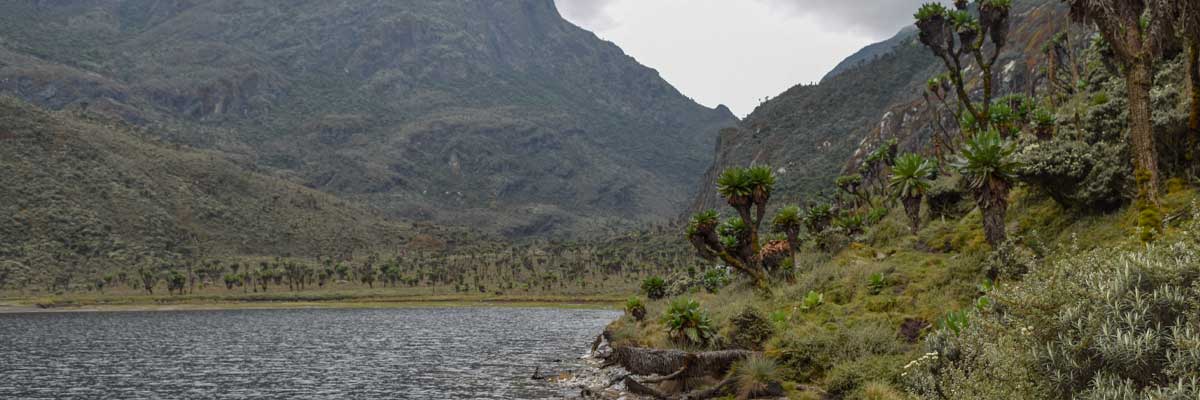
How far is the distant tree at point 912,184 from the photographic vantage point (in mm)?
44000

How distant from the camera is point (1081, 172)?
3061 centimetres

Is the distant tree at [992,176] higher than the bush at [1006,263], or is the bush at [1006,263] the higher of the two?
the distant tree at [992,176]

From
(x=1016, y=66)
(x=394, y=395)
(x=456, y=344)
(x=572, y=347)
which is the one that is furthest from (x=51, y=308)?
(x=1016, y=66)

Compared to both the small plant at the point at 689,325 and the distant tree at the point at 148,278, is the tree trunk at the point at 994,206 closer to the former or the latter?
the small plant at the point at 689,325

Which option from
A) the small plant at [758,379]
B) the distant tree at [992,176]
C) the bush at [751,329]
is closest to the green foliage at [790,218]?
the bush at [751,329]

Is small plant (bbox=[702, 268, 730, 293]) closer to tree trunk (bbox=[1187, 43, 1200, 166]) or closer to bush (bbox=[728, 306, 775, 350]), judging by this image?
bush (bbox=[728, 306, 775, 350])

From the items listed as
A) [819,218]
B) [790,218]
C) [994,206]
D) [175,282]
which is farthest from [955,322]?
[175,282]

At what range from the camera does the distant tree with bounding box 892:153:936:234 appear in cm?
4400

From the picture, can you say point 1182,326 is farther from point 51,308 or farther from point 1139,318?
point 51,308

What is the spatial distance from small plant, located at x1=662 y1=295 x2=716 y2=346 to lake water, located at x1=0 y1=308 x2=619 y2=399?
694 cm

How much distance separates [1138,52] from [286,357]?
205 ft

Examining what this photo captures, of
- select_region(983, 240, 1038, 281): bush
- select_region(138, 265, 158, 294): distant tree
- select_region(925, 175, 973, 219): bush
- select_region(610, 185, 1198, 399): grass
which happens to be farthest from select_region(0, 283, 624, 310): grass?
select_region(983, 240, 1038, 281): bush

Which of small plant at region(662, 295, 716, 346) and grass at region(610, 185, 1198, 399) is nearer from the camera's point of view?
grass at region(610, 185, 1198, 399)

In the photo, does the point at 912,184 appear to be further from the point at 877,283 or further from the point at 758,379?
the point at 758,379
